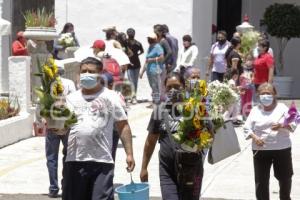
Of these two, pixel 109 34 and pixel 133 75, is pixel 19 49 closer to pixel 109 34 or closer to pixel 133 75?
pixel 109 34

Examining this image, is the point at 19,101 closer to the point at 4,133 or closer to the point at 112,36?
the point at 4,133

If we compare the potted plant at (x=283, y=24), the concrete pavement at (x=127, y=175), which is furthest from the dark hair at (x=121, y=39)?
the potted plant at (x=283, y=24)

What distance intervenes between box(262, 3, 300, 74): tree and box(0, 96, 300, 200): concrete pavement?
8.67 m

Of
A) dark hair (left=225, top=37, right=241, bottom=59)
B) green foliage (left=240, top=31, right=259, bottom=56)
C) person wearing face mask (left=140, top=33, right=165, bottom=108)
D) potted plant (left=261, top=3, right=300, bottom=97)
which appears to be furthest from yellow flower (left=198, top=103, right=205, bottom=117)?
potted plant (left=261, top=3, right=300, bottom=97)

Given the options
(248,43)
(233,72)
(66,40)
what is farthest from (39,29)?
(248,43)

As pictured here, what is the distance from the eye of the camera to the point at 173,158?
720 cm

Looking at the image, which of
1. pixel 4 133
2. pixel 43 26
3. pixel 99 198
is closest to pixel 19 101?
pixel 4 133

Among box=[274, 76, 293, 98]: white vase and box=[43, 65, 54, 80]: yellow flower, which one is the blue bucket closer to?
box=[43, 65, 54, 80]: yellow flower

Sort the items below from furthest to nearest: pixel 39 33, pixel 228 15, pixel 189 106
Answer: pixel 228 15 < pixel 39 33 < pixel 189 106

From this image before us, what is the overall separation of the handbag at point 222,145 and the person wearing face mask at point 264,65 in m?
7.44

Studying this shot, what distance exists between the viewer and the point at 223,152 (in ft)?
25.1

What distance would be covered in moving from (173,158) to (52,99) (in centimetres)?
126

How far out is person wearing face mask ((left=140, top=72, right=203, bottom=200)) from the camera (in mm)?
7133

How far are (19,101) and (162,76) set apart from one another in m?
4.23
